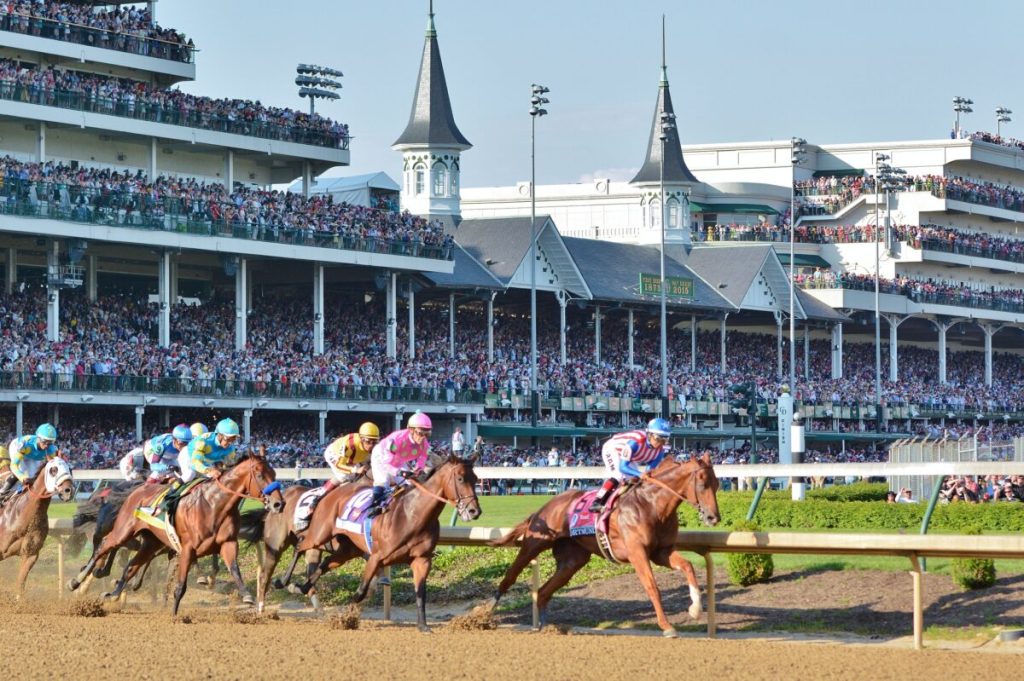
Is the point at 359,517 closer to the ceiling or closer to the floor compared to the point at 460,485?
closer to the floor

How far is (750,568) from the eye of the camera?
16094mm

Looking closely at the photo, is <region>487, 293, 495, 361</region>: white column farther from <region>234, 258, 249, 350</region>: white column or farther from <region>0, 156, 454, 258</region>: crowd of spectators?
<region>234, 258, 249, 350</region>: white column

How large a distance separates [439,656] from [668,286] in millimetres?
41542

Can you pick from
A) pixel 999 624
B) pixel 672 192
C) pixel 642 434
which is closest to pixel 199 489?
pixel 642 434

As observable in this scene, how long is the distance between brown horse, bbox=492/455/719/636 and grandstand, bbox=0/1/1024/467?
21618 mm

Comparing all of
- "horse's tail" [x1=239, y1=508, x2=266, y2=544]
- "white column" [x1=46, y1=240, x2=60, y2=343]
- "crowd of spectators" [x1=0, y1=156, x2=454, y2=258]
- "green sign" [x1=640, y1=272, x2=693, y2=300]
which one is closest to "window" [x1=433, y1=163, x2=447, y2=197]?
"green sign" [x1=640, y1=272, x2=693, y2=300]

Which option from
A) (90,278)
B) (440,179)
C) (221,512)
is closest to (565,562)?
(221,512)

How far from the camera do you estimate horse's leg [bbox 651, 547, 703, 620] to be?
45.2 feet

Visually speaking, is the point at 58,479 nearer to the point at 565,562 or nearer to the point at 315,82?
the point at 565,562

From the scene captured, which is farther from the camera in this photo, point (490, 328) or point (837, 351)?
point (837, 351)

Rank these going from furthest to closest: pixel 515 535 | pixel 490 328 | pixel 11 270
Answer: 1. pixel 490 328
2. pixel 11 270
3. pixel 515 535

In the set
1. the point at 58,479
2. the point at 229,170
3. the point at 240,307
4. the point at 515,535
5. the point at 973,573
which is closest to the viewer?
the point at 973,573

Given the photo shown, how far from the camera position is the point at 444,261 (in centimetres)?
4650

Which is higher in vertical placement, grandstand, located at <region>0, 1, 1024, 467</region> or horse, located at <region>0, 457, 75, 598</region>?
grandstand, located at <region>0, 1, 1024, 467</region>
